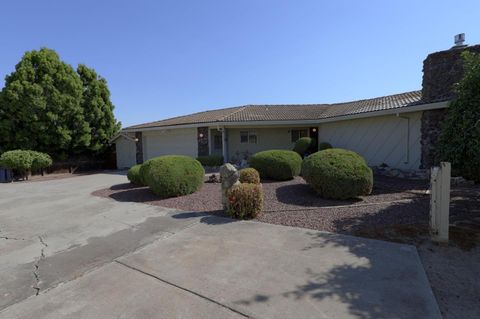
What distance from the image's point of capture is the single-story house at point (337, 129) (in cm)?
892

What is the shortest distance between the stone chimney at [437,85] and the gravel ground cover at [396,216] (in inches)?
56.0

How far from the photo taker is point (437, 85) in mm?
9141

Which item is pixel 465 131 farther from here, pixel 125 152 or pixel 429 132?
pixel 125 152

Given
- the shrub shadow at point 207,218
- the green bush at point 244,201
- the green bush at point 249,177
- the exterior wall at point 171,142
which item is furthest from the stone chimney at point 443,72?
the exterior wall at point 171,142

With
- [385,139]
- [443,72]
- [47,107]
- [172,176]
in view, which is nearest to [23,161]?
[47,107]

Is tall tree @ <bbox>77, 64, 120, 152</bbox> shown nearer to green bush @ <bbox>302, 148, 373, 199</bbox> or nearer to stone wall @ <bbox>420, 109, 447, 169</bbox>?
green bush @ <bbox>302, 148, 373, 199</bbox>

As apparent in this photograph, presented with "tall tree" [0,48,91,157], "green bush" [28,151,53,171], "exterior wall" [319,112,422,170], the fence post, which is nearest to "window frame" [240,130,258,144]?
"exterior wall" [319,112,422,170]

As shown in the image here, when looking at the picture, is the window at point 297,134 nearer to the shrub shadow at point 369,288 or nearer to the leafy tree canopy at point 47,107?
the shrub shadow at point 369,288

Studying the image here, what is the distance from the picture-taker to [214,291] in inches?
113

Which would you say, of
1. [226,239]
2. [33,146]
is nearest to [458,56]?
[226,239]

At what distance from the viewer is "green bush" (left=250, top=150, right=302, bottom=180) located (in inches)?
355

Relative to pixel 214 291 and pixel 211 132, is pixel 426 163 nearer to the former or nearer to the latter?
pixel 214 291

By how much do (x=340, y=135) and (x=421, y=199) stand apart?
22.6ft

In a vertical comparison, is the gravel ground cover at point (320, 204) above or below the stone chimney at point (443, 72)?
below
